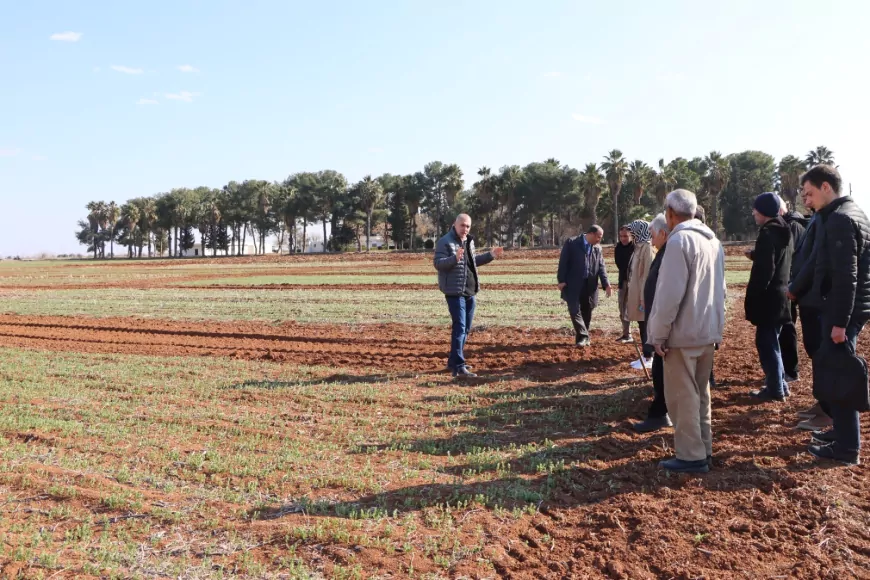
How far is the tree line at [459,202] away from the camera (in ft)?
251

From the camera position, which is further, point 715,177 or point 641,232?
point 715,177

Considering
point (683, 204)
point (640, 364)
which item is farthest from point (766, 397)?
point (683, 204)

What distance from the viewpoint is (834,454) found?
208 inches

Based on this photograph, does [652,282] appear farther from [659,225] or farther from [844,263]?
[844,263]

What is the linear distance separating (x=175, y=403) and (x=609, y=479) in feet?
16.7

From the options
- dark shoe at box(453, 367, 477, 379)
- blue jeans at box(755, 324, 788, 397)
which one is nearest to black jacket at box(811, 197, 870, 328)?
blue jeans at box(755, 324, 788, 397)

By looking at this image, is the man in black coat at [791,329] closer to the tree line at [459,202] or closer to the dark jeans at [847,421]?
the dark jeans at [847,421]

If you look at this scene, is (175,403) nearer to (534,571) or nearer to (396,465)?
(396,465)

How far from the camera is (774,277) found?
700 cm

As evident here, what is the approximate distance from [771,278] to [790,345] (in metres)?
1.44

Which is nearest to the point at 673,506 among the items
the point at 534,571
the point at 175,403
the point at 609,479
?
the point at 609,479

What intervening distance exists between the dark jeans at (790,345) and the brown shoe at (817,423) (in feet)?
5.52

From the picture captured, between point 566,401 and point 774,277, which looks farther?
point 566,401

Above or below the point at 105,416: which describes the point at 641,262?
above
